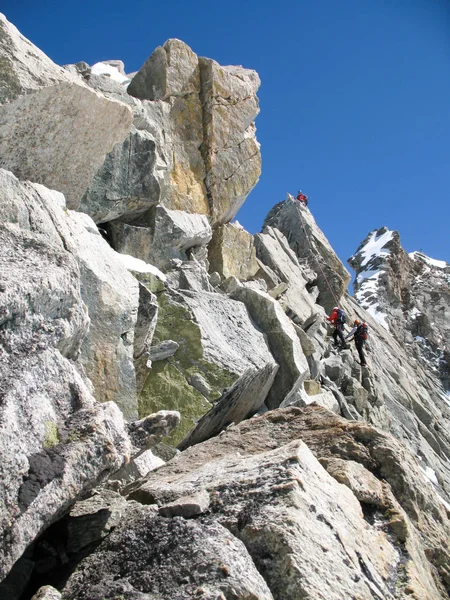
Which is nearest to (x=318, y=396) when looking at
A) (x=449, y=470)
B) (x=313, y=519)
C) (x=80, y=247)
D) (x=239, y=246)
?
(x=239, y=246)

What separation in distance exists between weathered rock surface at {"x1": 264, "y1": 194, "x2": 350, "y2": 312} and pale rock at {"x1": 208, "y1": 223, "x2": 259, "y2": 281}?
13.6 meters

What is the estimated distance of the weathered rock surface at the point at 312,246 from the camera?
144 feet

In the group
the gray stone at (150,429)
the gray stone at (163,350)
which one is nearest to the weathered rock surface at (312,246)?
the gray stone at (163,350)

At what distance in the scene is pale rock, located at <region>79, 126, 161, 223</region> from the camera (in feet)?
65.4

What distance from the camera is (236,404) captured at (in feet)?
49.6

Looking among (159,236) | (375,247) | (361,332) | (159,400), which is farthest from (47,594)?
(375,247)

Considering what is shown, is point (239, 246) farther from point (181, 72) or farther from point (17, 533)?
point (17, 533)

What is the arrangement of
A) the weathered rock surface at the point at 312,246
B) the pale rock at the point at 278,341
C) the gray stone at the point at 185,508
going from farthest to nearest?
1. the weathered rock surface at the point at 312,246
2. the pale rock at the point at 278,341
3. the gray stone at the point at 185,508

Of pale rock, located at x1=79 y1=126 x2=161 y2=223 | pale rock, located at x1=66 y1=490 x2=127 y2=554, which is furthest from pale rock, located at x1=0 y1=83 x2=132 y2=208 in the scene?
pale rock, located at x1=66 y1=490 x2=127 y2=554

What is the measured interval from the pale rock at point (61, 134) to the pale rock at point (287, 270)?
60.4 ft

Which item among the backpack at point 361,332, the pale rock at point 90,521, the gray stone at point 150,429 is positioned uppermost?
the backpack at point 361,332

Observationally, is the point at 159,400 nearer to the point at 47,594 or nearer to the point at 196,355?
the point at 196,355

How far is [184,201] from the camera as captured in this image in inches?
1020

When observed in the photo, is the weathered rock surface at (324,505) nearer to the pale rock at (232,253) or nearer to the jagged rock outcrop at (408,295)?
the pale rock at (232,253)
